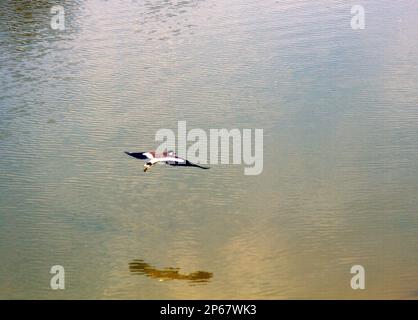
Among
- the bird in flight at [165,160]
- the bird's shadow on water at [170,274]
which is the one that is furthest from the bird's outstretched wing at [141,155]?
the bird's shadow on water at [170,274]

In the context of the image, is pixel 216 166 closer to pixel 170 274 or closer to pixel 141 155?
pixel 141 155

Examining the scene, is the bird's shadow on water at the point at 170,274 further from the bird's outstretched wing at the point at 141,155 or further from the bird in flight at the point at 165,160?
the bird's outstretched wing at the point at 141,155

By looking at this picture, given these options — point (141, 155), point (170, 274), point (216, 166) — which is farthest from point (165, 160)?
point (170, 274)

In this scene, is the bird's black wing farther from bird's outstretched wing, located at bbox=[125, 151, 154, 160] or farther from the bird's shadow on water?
the bird's shadow on water

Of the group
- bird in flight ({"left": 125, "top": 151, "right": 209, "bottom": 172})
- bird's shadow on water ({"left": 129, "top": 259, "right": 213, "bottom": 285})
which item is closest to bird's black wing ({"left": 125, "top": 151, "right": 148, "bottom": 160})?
bird in flight ({"left": 125, "top": 151, "right": 209, "bottom": 172})

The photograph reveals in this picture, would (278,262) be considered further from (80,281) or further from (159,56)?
(159,56)

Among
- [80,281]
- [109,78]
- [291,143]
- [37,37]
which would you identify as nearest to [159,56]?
[109,78]

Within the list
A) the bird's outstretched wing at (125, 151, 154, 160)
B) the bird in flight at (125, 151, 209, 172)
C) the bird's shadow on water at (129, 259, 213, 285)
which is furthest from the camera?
the bird's outstretched wing at (125, 151, 154, 160)
